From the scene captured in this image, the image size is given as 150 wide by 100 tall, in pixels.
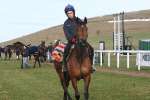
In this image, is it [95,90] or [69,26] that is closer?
[69,26]

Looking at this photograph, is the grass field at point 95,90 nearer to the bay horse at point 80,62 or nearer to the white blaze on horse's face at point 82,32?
the bay horse at point 80,62

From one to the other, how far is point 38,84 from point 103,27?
105 m

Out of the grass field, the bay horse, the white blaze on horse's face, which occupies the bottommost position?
the grass field

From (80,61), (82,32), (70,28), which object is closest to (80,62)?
(80,61)

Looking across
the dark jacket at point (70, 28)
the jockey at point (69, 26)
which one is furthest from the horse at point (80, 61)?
the dark jacket at point (70, 28)

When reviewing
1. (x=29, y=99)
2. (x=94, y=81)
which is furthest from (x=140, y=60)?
(x=29, y=99)

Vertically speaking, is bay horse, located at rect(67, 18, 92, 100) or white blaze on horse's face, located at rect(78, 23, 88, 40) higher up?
white blaze on horse's face, located at rect(78, 23, 88, 40)

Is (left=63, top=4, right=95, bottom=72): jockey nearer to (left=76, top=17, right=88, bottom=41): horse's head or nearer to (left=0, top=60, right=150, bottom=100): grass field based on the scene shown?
(left=76, top=17, right=88, bottom=41): horse's head

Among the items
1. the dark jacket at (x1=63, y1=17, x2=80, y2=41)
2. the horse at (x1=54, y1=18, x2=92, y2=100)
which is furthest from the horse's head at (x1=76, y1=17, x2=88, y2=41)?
the dark jacket at (x1=63, y1=17, x2=80, y2=41)

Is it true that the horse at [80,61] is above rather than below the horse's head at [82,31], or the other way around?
below

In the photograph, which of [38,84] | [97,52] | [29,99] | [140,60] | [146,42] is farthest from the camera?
[97,52]

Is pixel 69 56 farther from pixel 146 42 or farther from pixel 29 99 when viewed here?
pixel 146 42

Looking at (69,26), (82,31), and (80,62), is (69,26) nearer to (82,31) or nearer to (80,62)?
(82,31)

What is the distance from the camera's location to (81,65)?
51.0 ft
